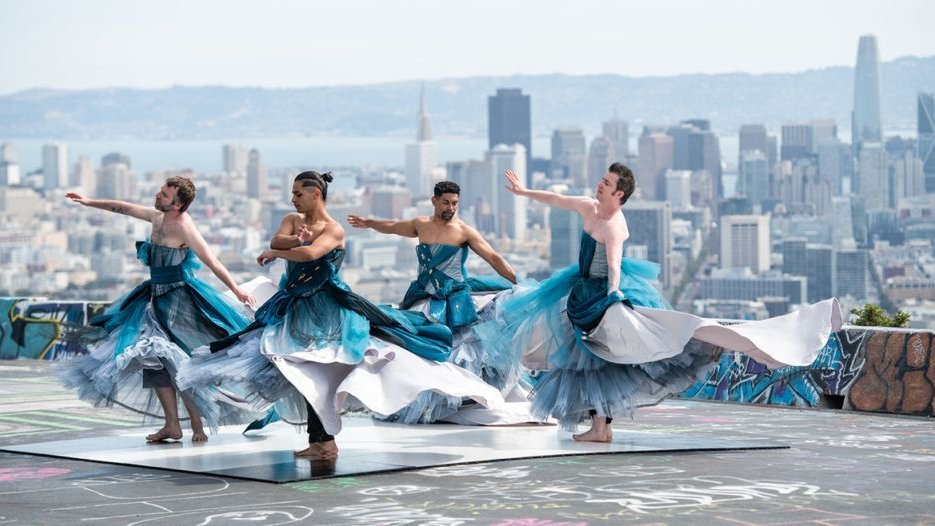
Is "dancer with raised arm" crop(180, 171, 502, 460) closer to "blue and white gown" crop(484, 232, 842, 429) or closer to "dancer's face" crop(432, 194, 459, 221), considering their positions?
"blue and white gown" crop(484, 232, 842, 429)

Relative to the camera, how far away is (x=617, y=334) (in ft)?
35.3

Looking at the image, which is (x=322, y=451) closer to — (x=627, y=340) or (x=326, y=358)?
(x=326, y=358)

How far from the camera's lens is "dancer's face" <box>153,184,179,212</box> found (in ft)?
36.4

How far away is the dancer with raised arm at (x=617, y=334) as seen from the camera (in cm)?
1070

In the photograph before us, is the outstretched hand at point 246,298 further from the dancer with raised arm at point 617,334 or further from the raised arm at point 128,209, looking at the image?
the dancer with raised arm at point 617,334

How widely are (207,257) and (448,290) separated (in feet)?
7.35

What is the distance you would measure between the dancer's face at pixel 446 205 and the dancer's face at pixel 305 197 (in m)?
2.10

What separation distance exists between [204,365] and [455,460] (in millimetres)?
1660

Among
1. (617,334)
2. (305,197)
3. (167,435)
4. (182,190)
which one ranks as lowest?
(167,435)

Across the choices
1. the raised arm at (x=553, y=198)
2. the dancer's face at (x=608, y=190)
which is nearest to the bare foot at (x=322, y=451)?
the raised arm at (x=553, y=198)

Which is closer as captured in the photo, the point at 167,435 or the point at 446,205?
the point at 167,435

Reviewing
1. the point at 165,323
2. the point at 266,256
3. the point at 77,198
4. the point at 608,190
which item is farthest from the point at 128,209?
the point at 608,190

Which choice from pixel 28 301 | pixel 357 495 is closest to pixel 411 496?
pixel 357 495

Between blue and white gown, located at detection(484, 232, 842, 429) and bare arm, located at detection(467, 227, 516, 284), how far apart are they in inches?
28.8
